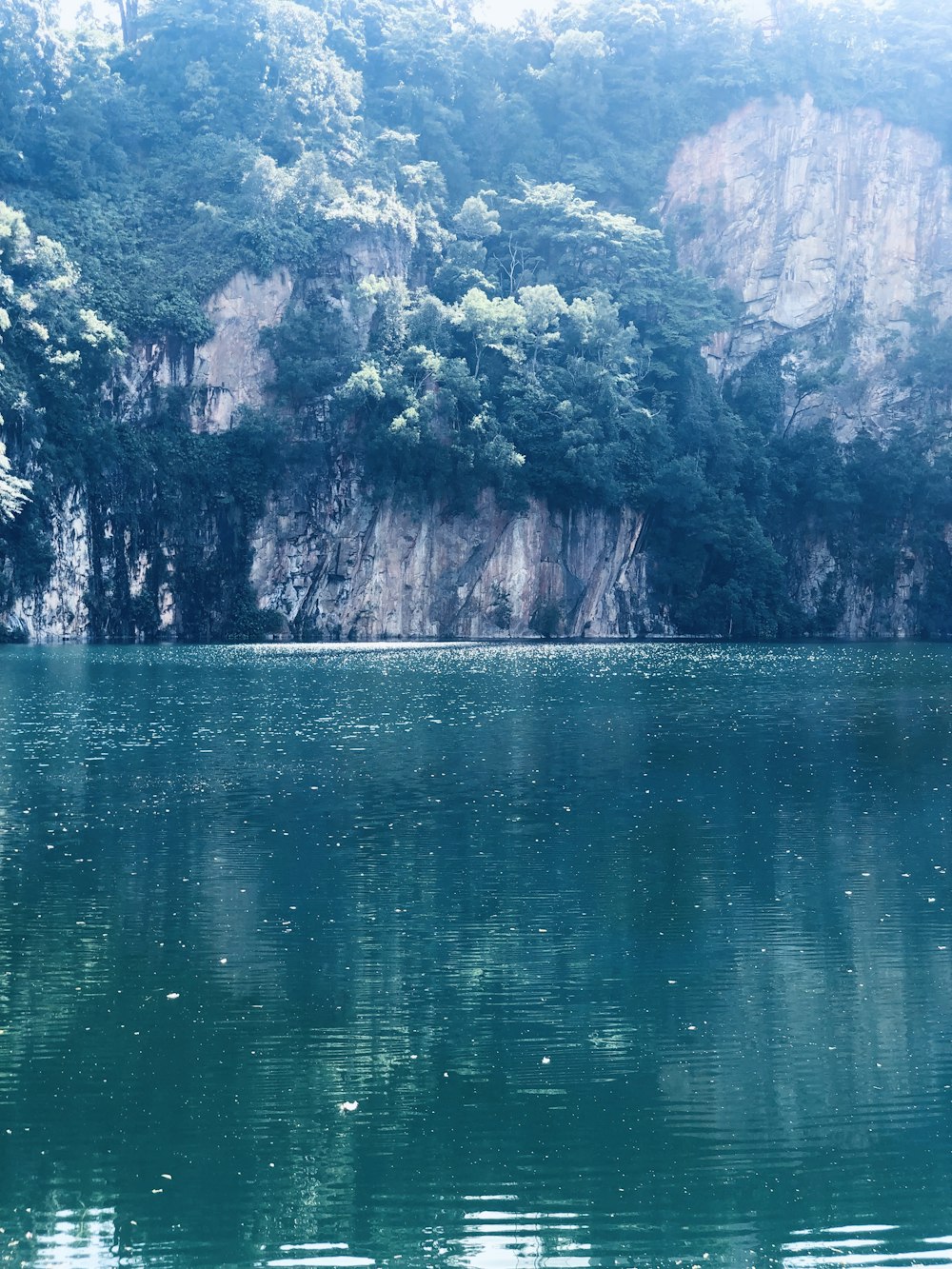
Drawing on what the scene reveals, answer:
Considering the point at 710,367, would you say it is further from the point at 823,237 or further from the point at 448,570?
the point at 448,570

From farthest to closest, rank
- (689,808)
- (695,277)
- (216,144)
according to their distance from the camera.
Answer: (695,277), (216,144), (689,808)

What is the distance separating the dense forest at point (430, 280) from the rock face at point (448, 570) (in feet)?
4.54

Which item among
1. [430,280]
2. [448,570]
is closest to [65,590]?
[448,570]

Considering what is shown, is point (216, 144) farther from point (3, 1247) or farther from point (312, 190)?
point (3, 1247)

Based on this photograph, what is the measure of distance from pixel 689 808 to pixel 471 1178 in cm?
1170

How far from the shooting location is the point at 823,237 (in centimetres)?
7856

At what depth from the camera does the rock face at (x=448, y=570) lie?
64.6m

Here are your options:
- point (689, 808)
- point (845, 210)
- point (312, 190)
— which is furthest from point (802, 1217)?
point (845, 210)

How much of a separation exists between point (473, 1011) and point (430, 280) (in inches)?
2531

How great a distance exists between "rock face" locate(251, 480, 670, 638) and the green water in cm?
4179

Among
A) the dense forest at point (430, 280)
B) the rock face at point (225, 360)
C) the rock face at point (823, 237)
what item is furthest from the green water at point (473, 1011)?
the rock face at point (823, 237)

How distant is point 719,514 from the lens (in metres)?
68.1

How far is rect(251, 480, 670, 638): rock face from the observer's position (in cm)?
6462

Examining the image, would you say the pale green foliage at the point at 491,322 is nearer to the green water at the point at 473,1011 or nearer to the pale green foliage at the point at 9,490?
the pale green foliage at the point at 9,490
